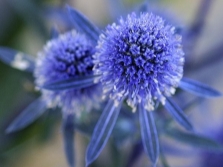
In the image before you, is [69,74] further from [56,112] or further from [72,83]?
[56,112]

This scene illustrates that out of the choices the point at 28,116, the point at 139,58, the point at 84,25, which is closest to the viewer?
the point at 139,58

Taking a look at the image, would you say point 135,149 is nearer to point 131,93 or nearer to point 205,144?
point 205,144

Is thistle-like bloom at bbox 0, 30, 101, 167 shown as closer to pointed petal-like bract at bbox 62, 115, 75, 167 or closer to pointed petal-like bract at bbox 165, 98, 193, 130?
pointed petal-like bract at bbox 62, 115, 75, 167

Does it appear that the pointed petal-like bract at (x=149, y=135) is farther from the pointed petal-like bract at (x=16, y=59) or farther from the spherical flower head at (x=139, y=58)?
the pointed petal-like bract at (x=16, y=59)

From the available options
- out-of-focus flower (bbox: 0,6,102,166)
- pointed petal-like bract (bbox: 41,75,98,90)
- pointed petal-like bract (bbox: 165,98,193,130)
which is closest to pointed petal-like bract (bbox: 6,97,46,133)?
out-of-focus flower (bbox: 0,6,102,166)

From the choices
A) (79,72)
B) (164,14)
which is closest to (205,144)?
(79,72)

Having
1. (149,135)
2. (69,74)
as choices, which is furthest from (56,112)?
(149,135)
